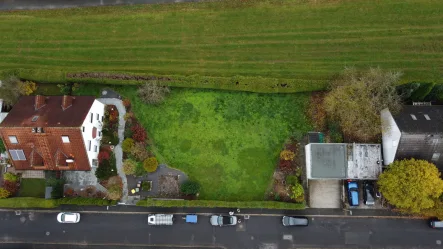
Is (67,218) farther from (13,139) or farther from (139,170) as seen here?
(13,139)

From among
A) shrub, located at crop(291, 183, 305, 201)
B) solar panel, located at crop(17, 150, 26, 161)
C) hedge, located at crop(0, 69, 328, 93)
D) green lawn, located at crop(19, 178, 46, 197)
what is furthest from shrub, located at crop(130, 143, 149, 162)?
shrub, located at crop(291, 183, 305, 201)

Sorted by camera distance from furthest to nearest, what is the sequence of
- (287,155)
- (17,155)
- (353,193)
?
1. (287,155)
2. (353,193)
3. (17,155)

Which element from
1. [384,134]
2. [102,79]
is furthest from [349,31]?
[102,79]

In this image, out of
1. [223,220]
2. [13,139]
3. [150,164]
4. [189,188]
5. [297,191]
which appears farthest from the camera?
[150,164]

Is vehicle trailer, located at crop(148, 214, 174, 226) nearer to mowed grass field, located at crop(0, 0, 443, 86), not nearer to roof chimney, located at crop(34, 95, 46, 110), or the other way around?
mowed grass field, located at crop(0, 0, 443, 86)

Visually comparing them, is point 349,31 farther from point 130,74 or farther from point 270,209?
point 130,74

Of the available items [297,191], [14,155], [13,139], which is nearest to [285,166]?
[297,191]

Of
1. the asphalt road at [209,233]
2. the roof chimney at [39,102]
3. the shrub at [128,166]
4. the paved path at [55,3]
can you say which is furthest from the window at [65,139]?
the paved path at [55,3]

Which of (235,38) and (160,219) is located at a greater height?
(235,38)
